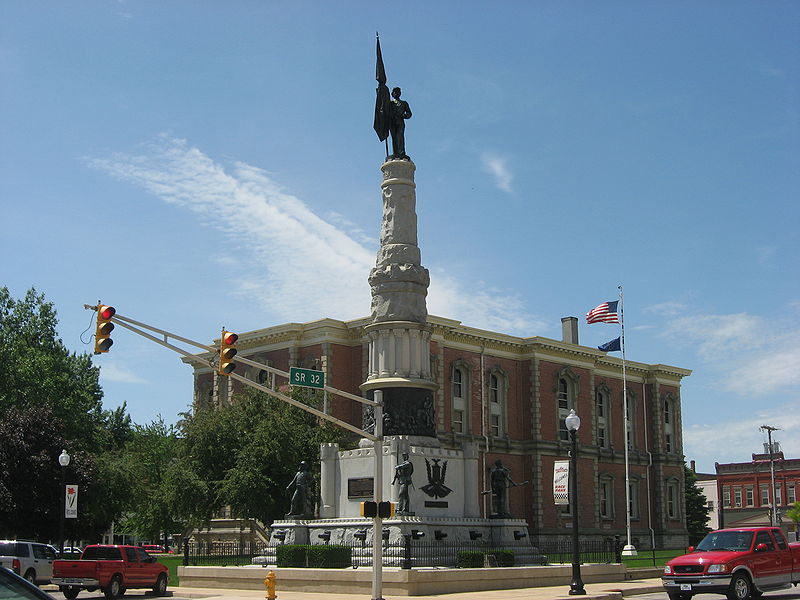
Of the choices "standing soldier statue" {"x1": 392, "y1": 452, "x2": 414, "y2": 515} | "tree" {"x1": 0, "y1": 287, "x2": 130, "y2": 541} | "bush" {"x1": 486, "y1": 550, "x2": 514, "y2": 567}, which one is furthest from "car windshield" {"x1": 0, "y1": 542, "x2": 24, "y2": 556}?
"bush" {"x1": 486, "y1": 550, "x2": 514, "y2": 567}

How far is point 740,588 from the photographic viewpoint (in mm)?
21312

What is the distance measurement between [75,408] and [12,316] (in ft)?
25.5

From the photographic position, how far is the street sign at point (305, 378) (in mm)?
22984

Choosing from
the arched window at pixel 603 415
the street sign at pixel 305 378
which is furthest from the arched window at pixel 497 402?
the street sign at pixel 305 378

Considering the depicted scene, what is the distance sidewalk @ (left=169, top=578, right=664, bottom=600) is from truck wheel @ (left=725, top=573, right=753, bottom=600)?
13.5 ft

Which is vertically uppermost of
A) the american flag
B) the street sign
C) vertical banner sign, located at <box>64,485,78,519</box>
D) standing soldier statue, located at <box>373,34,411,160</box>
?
standing soldier statue, located at <box>373,34,411,160</box>

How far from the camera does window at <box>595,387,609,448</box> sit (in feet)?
244

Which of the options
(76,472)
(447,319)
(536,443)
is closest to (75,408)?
(76,472)

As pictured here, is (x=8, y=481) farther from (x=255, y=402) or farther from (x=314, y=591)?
(x=314, y=591)

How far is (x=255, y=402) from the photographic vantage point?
50406 millimetres

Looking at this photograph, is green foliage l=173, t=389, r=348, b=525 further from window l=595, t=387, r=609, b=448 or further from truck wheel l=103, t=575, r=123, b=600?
window l=595, t=387, r=609, b=448

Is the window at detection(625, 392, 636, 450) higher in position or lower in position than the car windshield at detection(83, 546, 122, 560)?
higher

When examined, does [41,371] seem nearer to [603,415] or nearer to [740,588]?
[603,415]

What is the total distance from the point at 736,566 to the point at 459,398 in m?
43.7
